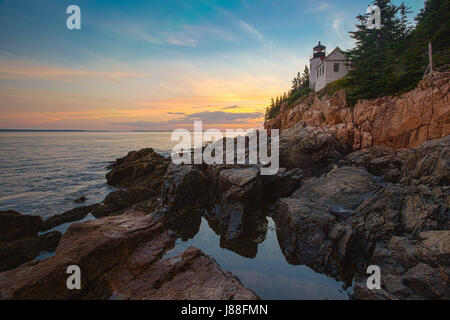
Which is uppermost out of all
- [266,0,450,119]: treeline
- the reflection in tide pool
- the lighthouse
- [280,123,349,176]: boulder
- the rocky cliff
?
the lighthouse

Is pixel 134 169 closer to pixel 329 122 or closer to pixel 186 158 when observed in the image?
pixel 186 158

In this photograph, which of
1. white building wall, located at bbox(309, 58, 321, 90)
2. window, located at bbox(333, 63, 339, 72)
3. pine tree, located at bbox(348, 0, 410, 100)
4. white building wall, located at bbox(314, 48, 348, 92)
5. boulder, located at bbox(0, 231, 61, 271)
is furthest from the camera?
white building wall, located at bbox(309, 58, 321, 90)

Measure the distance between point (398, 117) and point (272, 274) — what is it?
70.0 feet

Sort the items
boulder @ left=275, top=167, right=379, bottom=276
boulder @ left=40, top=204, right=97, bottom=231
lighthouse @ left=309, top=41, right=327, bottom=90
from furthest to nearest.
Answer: lighthouse @ left=309, top=41, right=327, bottom=90, boulder @ left=40, top=204, right=97, bottom=231, boulder @ left=275, top=167, right=379, bottom=276

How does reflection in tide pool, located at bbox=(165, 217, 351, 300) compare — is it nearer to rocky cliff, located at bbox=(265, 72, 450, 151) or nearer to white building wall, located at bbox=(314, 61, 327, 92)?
rocky cliff, located at bbox=(265, 72, 450, 151)

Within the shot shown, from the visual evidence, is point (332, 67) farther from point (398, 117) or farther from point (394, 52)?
point (398, 117)

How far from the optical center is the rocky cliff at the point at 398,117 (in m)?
16.3

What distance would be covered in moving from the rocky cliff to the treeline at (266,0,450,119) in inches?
82.3

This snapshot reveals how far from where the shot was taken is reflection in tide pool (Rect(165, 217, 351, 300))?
6.04 meters

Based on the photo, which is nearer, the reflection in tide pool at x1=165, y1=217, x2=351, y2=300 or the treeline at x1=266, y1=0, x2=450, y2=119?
the reflection in tide pool at x1=165, y1=217, x2=351, y2=300

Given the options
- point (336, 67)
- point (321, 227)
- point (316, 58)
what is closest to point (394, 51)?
point (336, 67)

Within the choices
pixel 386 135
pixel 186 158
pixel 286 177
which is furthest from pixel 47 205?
pixel 386 135

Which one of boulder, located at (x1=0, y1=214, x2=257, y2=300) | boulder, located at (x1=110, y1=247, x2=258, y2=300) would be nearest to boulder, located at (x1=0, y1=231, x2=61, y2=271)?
boulder, located at (x1=0, y1=214, x2=257, y2=300)

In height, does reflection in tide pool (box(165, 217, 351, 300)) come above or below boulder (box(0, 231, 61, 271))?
below
